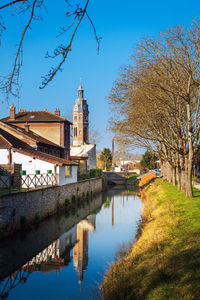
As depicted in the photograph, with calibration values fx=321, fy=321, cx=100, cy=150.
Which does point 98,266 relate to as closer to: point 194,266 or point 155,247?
point 155,247

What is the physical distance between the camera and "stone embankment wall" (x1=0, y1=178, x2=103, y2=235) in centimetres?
1549

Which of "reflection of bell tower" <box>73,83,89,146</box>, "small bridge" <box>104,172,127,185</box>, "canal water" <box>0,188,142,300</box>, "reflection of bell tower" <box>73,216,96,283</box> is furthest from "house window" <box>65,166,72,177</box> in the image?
"reflection of bell tower" <box>73,83,89,146</box>

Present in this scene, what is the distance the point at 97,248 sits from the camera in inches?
590

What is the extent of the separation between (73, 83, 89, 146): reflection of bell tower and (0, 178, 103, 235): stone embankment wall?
54411 millimetres

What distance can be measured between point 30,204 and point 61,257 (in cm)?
547

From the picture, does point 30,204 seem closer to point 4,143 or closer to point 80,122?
point 4,143

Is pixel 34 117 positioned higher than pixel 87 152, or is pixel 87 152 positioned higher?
pixel 34 117

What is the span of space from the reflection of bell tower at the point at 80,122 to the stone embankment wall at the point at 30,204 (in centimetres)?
5441

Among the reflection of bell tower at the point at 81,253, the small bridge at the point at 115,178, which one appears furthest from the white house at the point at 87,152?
the reflection of bell tower at the point at 81,253

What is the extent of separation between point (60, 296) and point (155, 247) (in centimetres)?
316

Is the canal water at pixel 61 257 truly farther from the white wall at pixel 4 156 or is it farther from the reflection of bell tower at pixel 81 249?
the white wall at pixel 4 156

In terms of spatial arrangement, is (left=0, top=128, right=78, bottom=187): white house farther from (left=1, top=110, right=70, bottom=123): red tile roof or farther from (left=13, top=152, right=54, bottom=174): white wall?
(left=1, top=110, right=70, bottom=123): red tile roof

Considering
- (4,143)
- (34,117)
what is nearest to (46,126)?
(34,117)

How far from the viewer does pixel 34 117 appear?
140 ft
